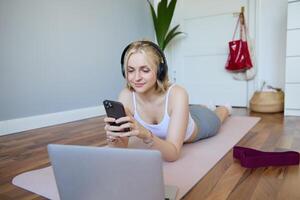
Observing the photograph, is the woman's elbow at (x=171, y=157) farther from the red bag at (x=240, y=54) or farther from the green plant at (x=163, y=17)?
the green plant at (x=163, y=17)

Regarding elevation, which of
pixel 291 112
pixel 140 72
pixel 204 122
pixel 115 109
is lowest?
pixel 291 112

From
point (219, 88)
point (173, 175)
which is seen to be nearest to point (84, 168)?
point (173, 175)

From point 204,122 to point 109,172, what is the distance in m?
1.06

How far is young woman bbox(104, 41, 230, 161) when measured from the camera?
0.89m

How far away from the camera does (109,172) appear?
0.62m

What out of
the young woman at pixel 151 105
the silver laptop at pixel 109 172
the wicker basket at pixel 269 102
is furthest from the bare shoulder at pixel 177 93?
the wicker basket at pixel 269 102

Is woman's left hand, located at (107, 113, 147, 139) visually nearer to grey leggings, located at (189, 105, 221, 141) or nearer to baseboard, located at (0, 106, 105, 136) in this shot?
grey leggings, located at (189, 105, 221, 141)

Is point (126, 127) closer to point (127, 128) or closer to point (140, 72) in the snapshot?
point (127, 128)

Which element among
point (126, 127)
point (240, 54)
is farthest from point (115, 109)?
point (240, 54)

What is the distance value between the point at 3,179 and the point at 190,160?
85cm

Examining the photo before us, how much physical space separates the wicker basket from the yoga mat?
3.45ft

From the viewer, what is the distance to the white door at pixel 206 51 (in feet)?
10.4

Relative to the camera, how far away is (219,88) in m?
3.30

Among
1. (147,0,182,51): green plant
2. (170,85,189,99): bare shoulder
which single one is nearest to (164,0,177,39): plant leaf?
(147,0,182,51): green plant
